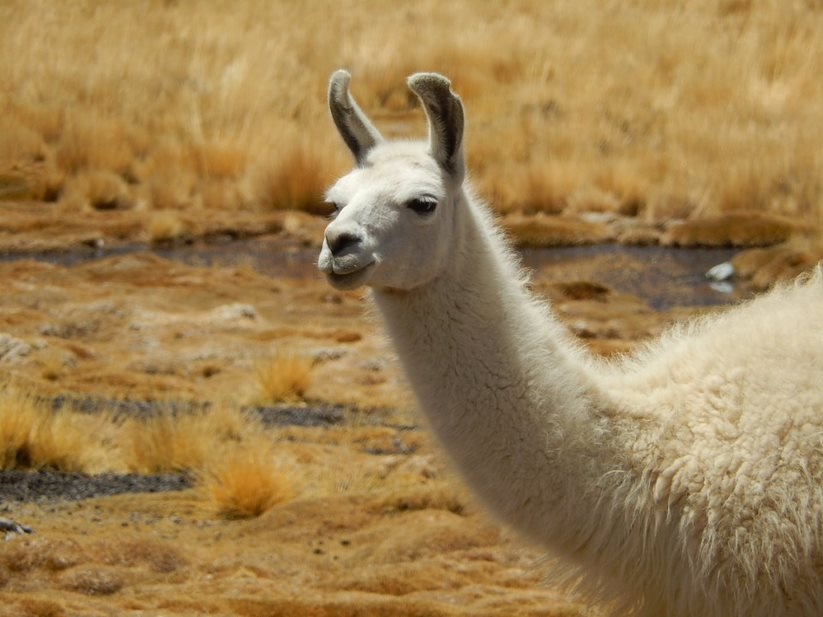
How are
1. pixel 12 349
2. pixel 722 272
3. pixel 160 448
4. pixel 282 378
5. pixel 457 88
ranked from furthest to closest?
pixel 457 88 → pixel 722 272 → pixel 12 349 → pixel 282 378 → pixel 160 448

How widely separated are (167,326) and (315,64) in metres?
13.5

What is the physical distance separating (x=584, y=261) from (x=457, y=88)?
769 cm

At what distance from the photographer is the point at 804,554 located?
3916 millimetres

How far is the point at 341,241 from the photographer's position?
3867 millimetres

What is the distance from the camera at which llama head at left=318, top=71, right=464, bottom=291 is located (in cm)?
389

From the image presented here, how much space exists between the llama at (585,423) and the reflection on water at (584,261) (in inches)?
350

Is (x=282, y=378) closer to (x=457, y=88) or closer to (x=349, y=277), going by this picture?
(x=349, y=277)

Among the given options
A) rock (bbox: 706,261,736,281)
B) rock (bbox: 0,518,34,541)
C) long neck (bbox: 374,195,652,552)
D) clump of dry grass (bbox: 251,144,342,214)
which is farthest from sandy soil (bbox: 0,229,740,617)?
clump of dry grass (bbox: 251,144,342,214)

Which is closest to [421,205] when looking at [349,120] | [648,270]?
[349,120]

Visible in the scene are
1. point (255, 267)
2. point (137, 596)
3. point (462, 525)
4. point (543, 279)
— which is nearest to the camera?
point (137, 596)

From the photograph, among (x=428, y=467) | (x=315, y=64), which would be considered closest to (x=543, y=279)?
(x=428, y=467)

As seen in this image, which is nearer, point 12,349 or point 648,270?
point 12,349

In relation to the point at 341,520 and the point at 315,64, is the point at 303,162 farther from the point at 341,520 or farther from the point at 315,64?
the point at 341,520

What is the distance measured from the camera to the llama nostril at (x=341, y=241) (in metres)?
3.86
